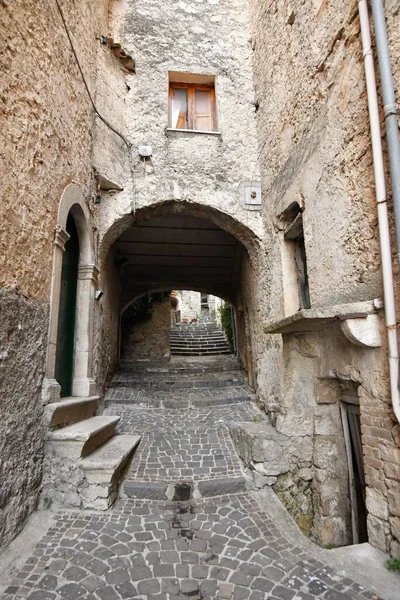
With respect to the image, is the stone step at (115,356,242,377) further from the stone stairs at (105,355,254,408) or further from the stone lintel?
the stone lintel

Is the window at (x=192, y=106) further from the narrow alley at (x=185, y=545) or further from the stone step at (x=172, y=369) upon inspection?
the narrow alley at (x=185, y=545)

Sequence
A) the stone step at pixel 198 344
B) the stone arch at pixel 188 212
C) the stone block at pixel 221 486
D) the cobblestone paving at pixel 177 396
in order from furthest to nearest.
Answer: the stone step at pixel 198 344, the cobblestone paving at pixel 177 396, the stone arch at pixel 188 212, the stone block at pixel 221 486

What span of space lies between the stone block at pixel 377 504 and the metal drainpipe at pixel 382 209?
2.20 ft

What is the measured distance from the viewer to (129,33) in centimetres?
591

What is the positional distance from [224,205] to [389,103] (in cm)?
315

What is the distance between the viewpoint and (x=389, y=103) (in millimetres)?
2285

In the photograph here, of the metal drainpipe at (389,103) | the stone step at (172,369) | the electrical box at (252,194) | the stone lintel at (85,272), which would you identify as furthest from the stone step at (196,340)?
the metal drainpipe at (389,103)

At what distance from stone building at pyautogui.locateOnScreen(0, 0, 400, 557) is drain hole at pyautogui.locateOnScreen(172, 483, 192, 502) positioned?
30.4 inches

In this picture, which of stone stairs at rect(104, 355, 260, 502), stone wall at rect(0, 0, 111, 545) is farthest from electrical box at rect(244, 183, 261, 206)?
stone stairs at rect(104, 355, 260, 502)

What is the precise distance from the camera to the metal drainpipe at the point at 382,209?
2.23m

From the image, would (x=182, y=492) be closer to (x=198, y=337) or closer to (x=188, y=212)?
(x=188, y=212)

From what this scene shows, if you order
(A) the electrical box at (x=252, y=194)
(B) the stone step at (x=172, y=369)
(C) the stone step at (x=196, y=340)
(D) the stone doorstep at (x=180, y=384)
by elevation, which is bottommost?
(D) the stone doorstep at (x=180, y=384)

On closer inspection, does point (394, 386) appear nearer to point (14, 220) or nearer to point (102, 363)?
point (14, 220)

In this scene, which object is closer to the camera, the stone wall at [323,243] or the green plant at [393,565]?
the green plant at [393,565]
